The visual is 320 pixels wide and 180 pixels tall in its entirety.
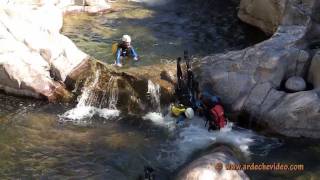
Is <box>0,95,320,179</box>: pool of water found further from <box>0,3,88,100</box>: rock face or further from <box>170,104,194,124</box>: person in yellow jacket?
<box>0,3,88,100</box>: rock face

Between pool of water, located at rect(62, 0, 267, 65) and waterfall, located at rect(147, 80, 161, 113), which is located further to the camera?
pool of water, located at rect(62, 0, 267, 65)

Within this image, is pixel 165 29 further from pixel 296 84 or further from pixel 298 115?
pixel 298 115

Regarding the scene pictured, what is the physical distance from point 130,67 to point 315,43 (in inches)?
240

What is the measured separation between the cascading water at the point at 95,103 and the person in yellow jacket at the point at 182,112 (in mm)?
1866

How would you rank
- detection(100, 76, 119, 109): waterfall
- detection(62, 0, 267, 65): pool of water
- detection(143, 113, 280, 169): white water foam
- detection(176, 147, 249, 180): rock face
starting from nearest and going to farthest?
1. detection(176, 147, 249, 180): rock face
2. detection(143, 113, 280, 169): white water foam
3. detection(100, 76, 119, 109): waterfall
4. detection(62, 0, 267, 65): pool of water

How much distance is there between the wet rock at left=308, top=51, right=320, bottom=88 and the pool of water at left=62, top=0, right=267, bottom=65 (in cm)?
478

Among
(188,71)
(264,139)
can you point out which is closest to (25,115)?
(188,71)

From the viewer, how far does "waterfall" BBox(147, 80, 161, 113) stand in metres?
15.4

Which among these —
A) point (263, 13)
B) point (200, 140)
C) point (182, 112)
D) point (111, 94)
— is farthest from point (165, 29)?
point (200, 140)

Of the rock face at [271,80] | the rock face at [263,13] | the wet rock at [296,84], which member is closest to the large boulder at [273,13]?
the rock face at [263,13]

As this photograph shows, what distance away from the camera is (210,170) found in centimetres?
1114

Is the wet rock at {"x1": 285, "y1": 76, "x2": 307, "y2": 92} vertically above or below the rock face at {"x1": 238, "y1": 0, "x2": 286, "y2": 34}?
below

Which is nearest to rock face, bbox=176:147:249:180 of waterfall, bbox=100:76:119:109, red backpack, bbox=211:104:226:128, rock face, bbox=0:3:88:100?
red backpack, bbox=211:104:226:128

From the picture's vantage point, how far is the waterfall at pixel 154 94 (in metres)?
15.4
